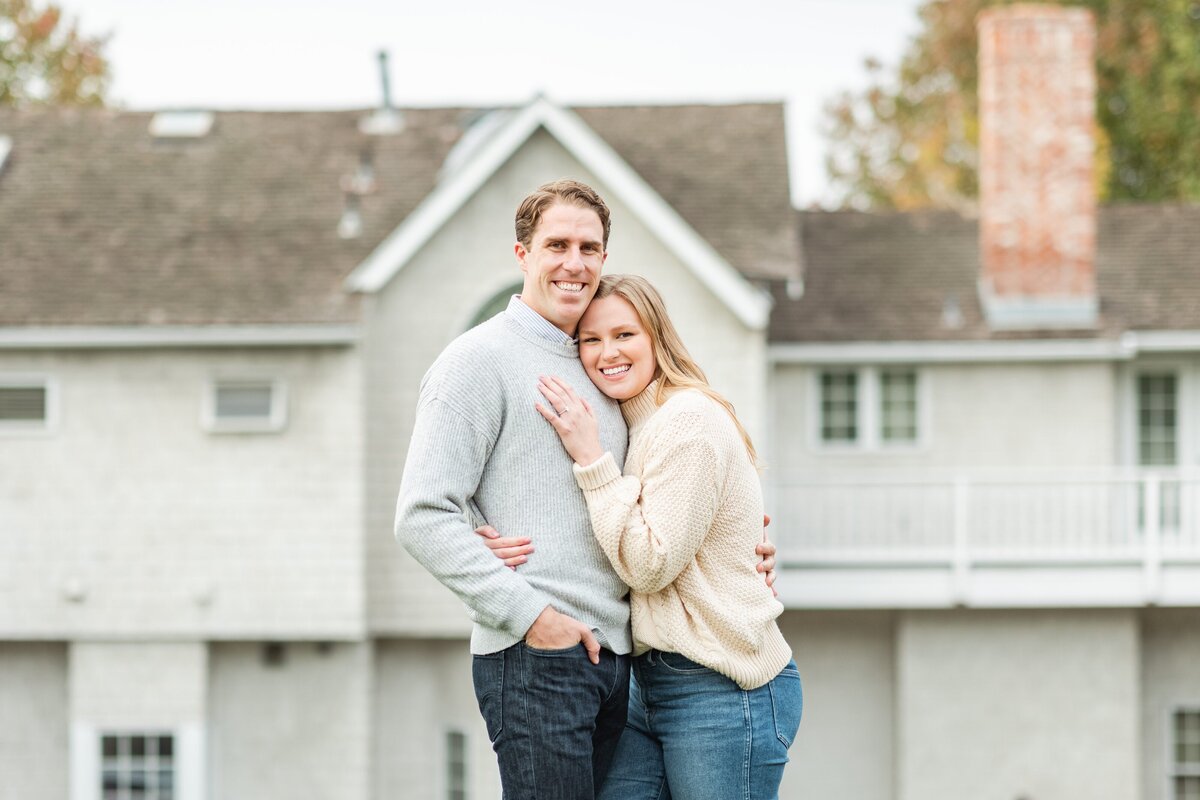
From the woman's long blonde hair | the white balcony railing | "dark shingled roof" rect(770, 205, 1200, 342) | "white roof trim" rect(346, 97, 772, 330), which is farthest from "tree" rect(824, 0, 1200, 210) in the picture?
the woman's long blonde hair

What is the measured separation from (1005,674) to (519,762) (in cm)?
1274

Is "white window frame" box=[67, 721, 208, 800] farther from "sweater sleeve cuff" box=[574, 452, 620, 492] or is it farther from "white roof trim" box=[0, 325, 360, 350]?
"sweater sleeve cuff" box=[574, 452, 620, 492]

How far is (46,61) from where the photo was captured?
2917 cm

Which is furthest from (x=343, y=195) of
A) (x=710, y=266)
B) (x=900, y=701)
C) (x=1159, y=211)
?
(x=1159, y=211)

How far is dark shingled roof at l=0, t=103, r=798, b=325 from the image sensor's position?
15.0m

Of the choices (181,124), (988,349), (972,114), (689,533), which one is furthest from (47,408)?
(972,114)

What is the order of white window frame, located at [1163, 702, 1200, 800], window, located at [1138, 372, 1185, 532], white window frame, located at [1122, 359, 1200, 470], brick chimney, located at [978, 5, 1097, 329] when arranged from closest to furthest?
white window frame, located at [1163, 702, 1200, 800]
brick chimney, located at [978, 5, 1097, 329]
white window frame, located at [1122, 359, 1200, 470]
window, located at [1138, 372, 1185, 532]

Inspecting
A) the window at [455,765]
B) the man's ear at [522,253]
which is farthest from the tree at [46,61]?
the man's ear at [522,253]

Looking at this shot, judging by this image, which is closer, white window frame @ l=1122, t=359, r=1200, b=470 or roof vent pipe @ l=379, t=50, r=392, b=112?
white window frame @ l=1122, t=359, r=1200, b=470

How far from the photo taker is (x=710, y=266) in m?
14.2

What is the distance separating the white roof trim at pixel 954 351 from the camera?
52.6ft

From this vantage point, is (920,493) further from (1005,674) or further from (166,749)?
(166,749)

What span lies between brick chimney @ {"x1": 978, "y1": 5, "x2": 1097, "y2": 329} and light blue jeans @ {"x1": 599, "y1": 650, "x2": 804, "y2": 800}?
42.3 feet

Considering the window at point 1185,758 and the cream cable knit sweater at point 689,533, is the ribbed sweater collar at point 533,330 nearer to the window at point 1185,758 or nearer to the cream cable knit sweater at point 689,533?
the cream cable knit sweater at point 689,533
